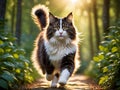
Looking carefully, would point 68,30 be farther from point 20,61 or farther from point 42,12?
point 42,12

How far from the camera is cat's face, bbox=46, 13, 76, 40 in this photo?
25.1 ft

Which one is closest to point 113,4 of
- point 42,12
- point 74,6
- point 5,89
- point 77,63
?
point 74,6

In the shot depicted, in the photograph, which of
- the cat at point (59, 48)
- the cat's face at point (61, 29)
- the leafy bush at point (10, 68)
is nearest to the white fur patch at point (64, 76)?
the cat at point (59, 48)

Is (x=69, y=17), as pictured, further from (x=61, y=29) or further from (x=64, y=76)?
(x=64, y=76)

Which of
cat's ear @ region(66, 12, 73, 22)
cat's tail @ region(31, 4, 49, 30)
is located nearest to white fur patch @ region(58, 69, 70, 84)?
cat's ear @ region(66, 12, 73, 22)

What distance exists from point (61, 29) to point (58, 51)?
60cm

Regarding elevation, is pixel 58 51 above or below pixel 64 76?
above

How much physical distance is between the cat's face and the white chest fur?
22 cm

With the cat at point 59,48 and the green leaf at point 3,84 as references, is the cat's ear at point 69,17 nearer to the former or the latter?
the cat at point 59,48

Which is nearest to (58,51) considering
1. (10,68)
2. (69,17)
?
(69,17)

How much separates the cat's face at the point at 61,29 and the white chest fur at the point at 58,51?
0.22m

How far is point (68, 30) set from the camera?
7781mm

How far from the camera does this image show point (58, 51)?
7.91 metres

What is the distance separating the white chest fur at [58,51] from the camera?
25.8ft
